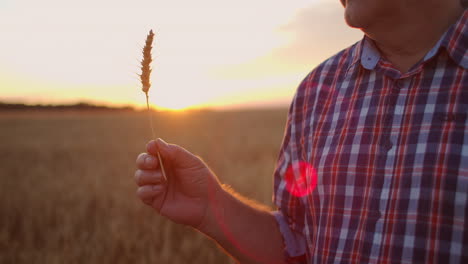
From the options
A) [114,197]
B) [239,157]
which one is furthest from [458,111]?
[239,157]

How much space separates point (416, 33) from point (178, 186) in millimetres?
1161

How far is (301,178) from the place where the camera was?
1.63 meters

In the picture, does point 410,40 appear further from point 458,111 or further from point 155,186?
point 155,186

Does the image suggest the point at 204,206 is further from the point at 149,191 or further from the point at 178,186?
the point at 149,191

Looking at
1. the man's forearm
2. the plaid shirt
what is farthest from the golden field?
the plaid shirt

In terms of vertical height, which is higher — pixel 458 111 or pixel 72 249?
pixel 458 111

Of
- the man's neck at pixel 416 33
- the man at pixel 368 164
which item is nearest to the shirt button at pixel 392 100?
the man at pixel 368 164

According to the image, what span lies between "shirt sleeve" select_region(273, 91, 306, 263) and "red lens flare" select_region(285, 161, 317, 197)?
2 cm

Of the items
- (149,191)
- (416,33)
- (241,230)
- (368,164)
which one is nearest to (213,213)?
(241,230)

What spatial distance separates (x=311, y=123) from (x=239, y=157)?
7.08 m

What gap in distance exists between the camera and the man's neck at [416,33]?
135 centimetres

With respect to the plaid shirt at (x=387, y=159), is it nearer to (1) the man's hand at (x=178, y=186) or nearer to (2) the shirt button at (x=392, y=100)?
(2) the shirt button at (x=392, y=100)

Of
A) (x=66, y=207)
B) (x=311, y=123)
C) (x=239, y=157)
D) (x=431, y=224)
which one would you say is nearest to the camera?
(x=431, y=224)

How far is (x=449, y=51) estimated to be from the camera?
124cm
